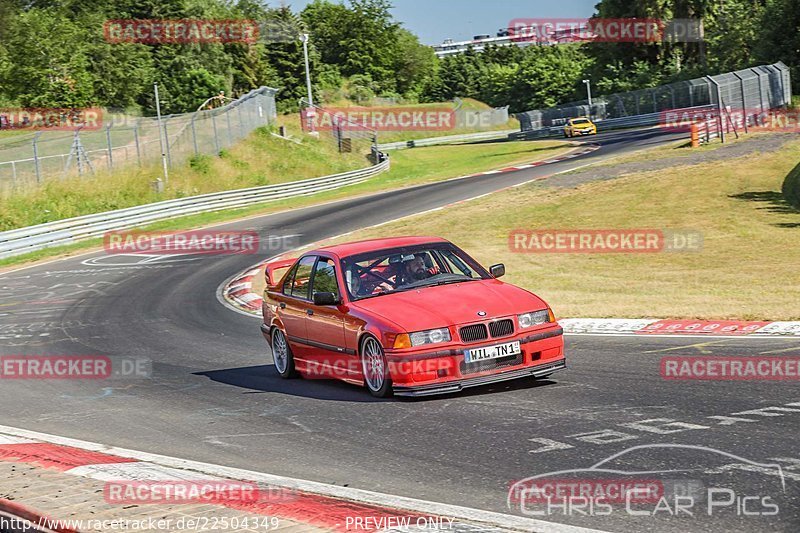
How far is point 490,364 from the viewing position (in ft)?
30.1

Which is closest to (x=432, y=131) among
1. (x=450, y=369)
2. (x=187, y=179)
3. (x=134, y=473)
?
(x=187, y=179)

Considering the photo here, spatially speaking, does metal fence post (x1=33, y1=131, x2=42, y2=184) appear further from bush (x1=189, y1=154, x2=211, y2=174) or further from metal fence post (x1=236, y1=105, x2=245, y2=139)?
metal fence post (x1=236, y1=105, x2=245, y2=139)

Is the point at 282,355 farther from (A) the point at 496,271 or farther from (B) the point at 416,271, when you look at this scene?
(A) the point at 496,271

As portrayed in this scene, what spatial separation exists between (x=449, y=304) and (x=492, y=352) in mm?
649

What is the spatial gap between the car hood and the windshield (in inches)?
7.2

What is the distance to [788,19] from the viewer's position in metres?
60.6

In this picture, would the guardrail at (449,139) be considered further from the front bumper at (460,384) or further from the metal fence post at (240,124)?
the front bumper at (460,384)

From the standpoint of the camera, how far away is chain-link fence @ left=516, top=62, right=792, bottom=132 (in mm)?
44969

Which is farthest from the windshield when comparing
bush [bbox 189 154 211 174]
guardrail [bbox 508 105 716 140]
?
guardrail [bbox 508 105 716 140]

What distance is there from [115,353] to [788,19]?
55.5 m

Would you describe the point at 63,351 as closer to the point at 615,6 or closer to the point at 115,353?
the point at 115,353

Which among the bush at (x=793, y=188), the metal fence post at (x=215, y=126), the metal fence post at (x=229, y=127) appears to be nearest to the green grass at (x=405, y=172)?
the metal fence post at (x=215, y=126)

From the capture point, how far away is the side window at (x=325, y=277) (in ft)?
34.6

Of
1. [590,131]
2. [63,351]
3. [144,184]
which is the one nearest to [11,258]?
[144,184]
